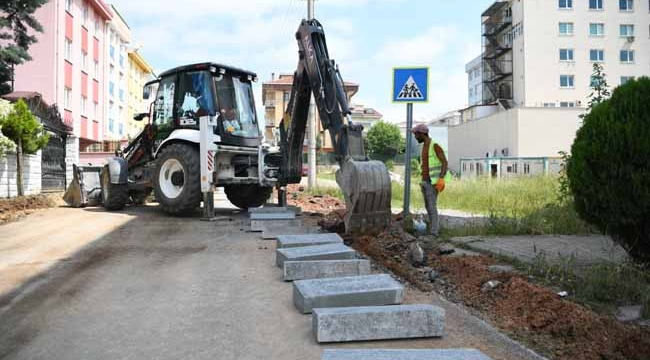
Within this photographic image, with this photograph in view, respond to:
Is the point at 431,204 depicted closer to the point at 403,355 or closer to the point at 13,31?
the point at 403,355

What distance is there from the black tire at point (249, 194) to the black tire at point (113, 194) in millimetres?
→ 2317

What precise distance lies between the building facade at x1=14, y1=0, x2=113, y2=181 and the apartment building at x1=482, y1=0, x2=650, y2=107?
38844 millimetres

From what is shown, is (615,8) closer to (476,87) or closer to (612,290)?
(476,87)

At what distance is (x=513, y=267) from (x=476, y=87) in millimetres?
75889

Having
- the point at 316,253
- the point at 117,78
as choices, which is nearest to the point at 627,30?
the point at 117,78

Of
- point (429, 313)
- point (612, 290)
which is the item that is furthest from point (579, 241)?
point (429, 313)

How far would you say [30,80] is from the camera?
26641 mm

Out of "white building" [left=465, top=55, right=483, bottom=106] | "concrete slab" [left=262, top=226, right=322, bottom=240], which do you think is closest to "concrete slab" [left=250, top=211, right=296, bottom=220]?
"concrete slab" [left=262, top=226, right=322, bottom=240]

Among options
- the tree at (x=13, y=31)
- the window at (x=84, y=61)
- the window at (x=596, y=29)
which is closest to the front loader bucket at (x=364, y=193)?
the tree at (x=13, y=31)

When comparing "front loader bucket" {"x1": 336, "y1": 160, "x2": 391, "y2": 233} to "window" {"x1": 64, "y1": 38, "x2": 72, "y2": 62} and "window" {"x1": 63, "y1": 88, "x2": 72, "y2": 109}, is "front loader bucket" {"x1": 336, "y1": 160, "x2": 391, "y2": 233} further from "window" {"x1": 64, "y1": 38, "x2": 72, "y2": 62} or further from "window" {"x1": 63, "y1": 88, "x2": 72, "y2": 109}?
"window" {"x1": 64, "y1": 38, "x2": 72, "y2": 62}

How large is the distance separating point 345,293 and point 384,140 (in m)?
65.1

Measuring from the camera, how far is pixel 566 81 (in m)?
52.5

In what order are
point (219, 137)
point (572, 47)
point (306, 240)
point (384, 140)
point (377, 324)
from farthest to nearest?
point (384, 140), point (572, 47), point (219, 137), point (306, 240), point (377, 324)

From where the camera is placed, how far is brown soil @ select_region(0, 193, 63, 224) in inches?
449
